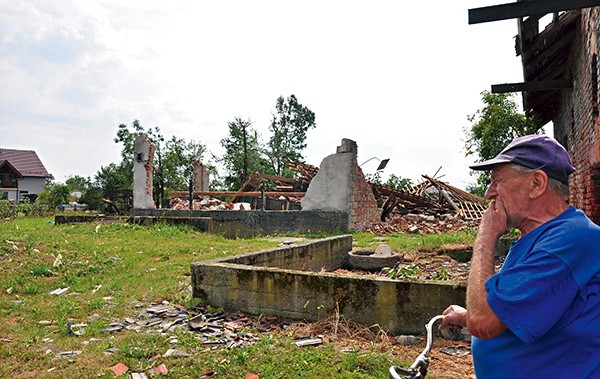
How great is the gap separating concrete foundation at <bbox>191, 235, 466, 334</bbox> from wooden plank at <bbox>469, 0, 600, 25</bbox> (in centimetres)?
261

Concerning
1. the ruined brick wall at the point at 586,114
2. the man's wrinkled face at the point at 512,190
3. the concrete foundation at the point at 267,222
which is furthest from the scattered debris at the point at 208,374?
the concrete foundation at the point at 267,222

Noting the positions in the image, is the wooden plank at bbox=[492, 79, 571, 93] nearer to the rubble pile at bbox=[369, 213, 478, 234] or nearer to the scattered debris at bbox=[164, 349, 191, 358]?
the scattered debris at bbox=[164, 349, 191, 358]

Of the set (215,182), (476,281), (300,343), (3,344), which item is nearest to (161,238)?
(3,344)

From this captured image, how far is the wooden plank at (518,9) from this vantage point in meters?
4.12

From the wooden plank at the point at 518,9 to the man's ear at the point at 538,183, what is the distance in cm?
318

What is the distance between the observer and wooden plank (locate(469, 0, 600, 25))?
4125 millimetres

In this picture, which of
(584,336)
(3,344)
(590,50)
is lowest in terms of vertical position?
(3,344)

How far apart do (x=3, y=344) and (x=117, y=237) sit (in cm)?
769

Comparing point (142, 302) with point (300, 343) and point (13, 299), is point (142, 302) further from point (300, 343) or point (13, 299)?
point (300, 343)

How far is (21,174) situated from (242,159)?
27248mm

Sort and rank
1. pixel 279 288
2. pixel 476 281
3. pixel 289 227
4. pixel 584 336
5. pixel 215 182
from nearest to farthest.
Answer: pixel 584 336, pixel 476 281, pixel 279 288, pixel 289 227, pixel 215 182

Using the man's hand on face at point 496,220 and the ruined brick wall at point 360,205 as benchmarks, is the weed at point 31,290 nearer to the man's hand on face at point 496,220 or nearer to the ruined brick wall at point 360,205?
the man's hand on face at point 496,220

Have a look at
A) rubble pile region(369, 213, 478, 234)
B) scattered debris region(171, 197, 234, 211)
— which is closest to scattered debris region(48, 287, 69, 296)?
rubble pile region(369, 213, 478, 234)

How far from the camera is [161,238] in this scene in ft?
39.1
